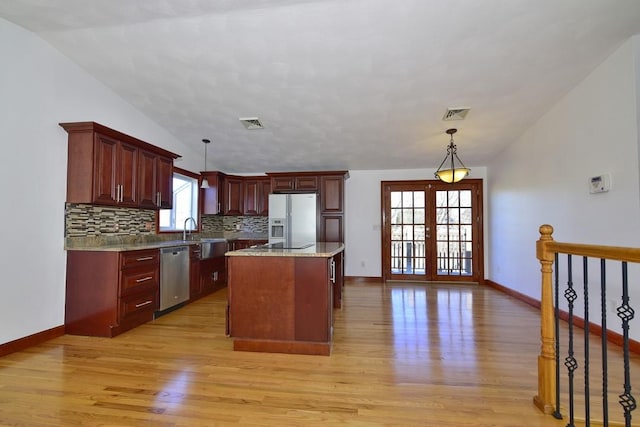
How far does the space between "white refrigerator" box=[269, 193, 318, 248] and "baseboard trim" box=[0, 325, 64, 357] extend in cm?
295

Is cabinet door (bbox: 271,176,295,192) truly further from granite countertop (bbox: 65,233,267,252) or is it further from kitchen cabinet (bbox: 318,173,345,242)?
granite countertop (bbox: 65,233,267,252)

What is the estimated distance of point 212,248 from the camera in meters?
4.77

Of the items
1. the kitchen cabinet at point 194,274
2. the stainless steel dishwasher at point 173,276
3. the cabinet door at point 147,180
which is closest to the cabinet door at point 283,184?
the kitchen cabinet at point 194,274

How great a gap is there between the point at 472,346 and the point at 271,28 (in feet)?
11.0

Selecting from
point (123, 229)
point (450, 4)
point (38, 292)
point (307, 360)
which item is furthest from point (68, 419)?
point (450, 4)

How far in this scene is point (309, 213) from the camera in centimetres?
520

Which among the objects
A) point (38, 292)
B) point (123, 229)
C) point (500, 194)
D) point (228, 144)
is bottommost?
point (38, 292)

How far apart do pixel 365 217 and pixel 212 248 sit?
2.87 meters

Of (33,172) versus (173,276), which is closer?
(33,172)

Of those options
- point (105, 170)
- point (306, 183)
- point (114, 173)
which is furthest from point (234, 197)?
point (105, 170)

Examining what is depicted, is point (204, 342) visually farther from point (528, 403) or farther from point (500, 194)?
point (500, 194)

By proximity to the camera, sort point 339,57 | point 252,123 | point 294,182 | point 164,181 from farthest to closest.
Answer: point 294,182 → point 252,123 → point 164,181 → point 339,57

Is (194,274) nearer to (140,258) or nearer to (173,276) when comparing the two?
(173,276)

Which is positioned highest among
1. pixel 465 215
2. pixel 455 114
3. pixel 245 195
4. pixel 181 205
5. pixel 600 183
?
pixel 455 114
